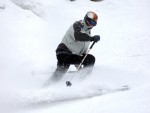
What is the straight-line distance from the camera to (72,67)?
10.2 m

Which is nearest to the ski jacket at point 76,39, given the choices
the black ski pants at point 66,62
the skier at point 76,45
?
the skier at point 76,45

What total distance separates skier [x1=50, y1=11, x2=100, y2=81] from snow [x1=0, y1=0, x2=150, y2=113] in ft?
1.45

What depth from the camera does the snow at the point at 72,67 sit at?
773 centimetres

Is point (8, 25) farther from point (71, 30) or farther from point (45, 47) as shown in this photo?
point (71, 30)

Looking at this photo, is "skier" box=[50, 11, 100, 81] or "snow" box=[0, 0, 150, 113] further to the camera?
"skier" box=[50, 11, 100, 81]

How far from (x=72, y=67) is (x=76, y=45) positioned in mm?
1868

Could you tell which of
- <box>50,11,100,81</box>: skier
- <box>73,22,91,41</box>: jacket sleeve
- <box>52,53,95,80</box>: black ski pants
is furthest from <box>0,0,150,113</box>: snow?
<box>73,22,91,41</box>: jacket sleeve

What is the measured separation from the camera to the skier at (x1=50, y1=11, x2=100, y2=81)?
805 centimetres

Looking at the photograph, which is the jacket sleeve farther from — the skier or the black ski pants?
the black ski pants

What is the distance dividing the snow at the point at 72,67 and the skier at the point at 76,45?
1.45 feet

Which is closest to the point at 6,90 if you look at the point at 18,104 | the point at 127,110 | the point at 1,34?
the point at 18,104

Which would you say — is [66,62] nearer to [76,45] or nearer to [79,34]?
[76,45]

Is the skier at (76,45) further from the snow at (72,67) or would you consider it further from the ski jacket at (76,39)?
the snow at (72,67)

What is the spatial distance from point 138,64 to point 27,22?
191 inches
